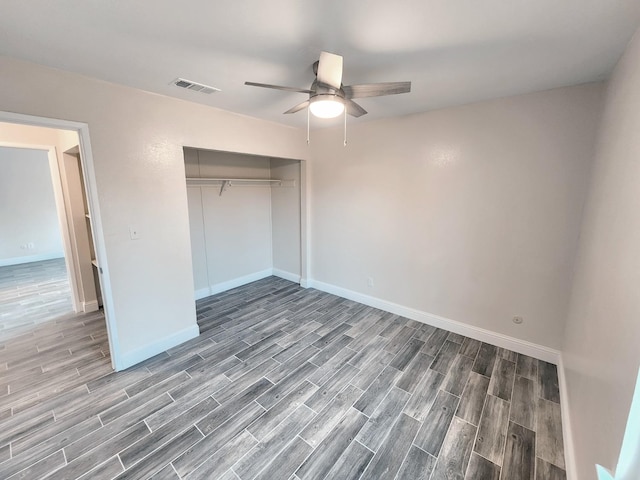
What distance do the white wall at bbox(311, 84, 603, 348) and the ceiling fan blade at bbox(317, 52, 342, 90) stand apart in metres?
1.77

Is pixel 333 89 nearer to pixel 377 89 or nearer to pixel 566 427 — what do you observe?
pixel 377 89

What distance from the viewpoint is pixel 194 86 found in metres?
2.27

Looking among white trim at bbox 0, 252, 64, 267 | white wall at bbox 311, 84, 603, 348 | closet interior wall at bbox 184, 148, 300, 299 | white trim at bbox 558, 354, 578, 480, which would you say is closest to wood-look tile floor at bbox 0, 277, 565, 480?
white trim at bbox 558, 354, 578, 480

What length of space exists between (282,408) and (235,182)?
133 inches

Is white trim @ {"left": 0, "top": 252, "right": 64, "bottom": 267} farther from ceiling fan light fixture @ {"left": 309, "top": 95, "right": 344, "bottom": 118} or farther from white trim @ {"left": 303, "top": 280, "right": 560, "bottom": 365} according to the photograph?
ceiling fan light fixture @ {"left": 309, "top": 95, "right": 344, "bottom": 118}

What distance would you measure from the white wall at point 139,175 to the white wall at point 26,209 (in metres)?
5.71

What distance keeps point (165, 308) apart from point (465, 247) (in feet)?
11.1

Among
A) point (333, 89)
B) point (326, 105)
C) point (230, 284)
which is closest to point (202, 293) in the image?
point (230, 284)

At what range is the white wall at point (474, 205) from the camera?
2350mm

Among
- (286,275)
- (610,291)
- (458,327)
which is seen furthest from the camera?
(286,275)

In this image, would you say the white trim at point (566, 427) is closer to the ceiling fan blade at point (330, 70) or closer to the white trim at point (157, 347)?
the ceiling fan blade at point (330, 70)

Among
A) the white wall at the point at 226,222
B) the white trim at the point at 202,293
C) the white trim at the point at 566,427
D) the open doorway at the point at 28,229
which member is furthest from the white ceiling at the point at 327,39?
the open doorway at the point at 28,229

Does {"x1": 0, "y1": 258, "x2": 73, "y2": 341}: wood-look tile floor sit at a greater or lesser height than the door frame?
lesser

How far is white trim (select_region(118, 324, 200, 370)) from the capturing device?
2521 millimetres
